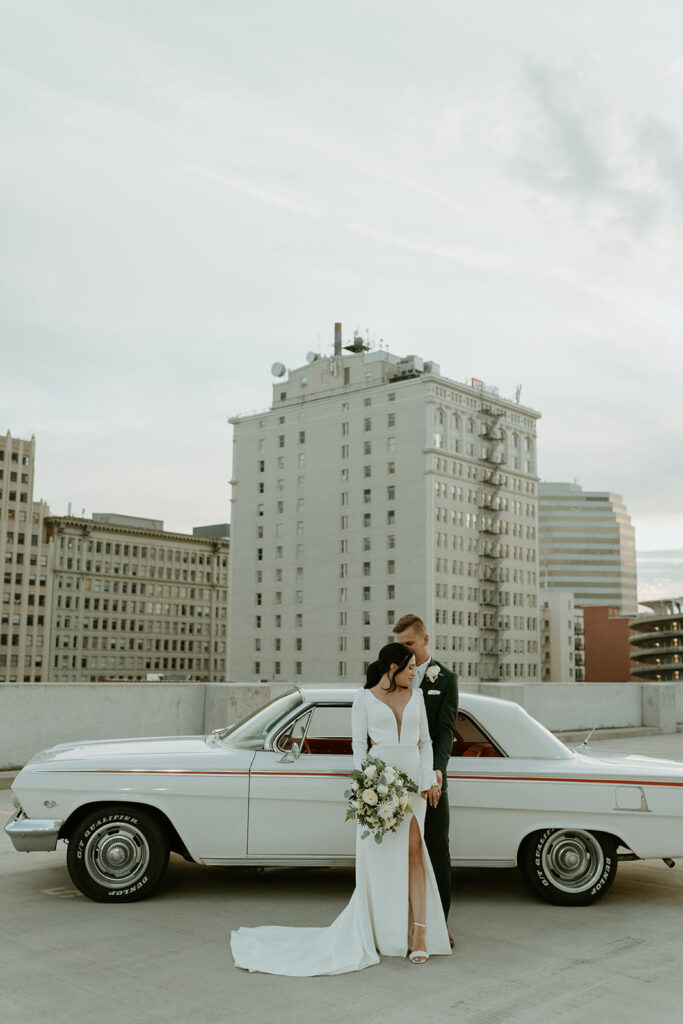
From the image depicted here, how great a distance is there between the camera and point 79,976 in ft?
16.4

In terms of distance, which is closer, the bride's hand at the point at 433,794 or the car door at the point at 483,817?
the bride's hand at the point at 433,794

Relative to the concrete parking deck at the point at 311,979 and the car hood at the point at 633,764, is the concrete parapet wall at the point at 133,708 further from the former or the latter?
the car hood at the point at 633,764

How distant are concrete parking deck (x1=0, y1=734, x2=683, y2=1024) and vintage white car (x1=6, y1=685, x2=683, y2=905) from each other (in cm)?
32

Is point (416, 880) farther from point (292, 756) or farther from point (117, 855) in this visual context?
point (117, 855)

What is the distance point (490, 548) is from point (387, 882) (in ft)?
344

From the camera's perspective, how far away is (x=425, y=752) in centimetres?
575

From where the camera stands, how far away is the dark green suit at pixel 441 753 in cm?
583

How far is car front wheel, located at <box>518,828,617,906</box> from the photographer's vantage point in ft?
21.8

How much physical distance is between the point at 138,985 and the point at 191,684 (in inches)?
394

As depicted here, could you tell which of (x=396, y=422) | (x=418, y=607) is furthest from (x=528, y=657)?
(x=396, y=422)

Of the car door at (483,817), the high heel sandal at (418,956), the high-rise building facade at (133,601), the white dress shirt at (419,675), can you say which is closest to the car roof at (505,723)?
the car door at (483,817)

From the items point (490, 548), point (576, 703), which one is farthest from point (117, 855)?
point (490, 548)

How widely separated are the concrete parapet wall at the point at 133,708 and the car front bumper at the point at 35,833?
608 centimetres

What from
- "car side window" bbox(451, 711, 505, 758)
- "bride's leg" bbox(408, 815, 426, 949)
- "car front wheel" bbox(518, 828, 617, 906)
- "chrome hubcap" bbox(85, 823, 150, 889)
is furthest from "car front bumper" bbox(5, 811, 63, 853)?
"car front wheel" bbox(518, 828, 617, 906)
